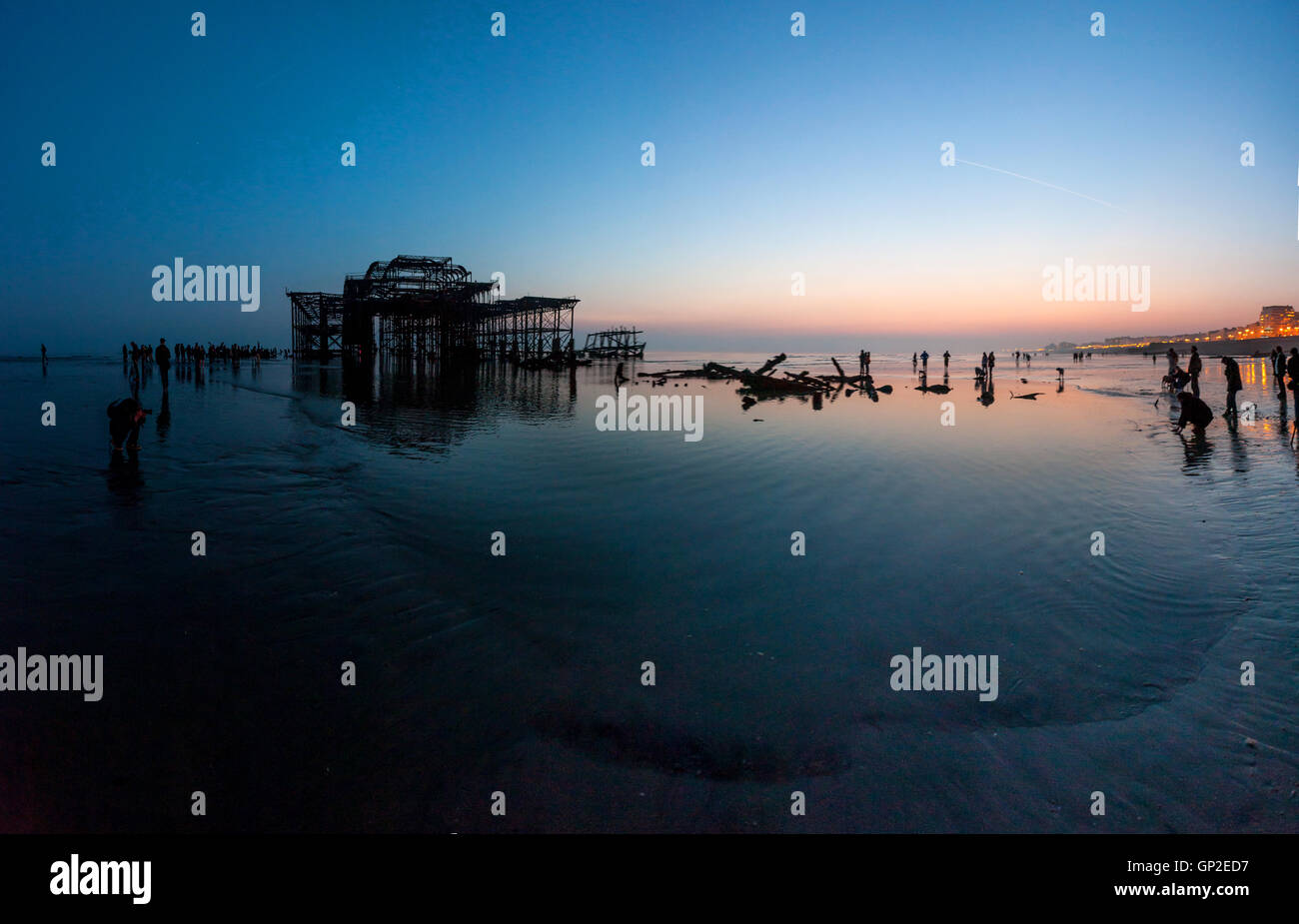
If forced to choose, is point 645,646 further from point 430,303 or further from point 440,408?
point 430,303

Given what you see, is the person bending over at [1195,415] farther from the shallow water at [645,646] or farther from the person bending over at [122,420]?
the person bending over at [122,420]

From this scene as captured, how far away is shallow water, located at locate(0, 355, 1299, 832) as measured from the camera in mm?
3525

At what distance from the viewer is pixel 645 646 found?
538 centimetres

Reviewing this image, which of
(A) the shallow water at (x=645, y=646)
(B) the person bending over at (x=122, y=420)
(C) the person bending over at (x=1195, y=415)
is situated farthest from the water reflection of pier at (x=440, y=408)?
(C) the person bending over at (x=1195, y=415)

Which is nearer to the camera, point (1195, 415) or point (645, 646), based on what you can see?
point (645, 646)

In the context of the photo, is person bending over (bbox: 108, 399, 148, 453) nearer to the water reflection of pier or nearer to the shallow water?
the shallow water

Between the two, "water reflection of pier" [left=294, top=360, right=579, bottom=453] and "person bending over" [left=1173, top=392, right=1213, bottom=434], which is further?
"person bending over" [left=1173, top=392, right=1213, bottom=434]

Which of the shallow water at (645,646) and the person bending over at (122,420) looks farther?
the person bending over at (122,420)

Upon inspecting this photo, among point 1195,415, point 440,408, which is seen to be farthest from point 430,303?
point 1195,415

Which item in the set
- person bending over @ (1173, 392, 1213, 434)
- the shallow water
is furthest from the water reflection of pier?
person bending over @ (1173, 392, 1213, 434)

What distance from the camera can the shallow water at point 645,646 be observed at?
3525mm

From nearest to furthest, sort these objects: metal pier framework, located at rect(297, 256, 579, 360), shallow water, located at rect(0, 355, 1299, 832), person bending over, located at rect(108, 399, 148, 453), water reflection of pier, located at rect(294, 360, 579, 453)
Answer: shallow water, located at rect(0, 355, 1299, 832), person bending over, located at rect(108, 399, 148, 453), water reflection of pier, located at rect(294, 360, 579, 453), metal pier framework, located at rect(297, 256, 579, 360)

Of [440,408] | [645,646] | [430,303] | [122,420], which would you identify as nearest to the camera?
[645,646]
